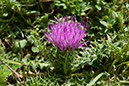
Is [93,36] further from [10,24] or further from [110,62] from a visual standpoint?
[10,24]

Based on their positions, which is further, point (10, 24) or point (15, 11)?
point (10, 24)

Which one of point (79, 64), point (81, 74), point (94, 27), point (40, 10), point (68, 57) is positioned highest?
point (40, 10)

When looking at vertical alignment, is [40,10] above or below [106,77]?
above

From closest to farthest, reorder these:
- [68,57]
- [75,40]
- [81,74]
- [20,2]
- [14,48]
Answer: [75,40], [68,57], [81,74], [14,48], [20,2]

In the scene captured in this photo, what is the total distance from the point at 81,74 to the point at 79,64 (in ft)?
0.57

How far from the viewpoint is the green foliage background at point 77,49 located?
8.28 ft

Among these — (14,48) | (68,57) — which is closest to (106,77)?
(68,57)

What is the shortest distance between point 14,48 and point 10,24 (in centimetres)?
59

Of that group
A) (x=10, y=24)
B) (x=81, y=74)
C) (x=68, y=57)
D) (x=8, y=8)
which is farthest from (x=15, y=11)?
(x=81, y=74)

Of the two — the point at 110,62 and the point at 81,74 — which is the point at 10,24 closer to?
the point at 81,74

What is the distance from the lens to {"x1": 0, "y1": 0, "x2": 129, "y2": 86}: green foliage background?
99.3 inches


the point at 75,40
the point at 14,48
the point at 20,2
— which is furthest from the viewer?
the point at 20,2

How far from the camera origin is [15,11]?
3.10 meters

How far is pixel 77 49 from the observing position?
9.53 ft
